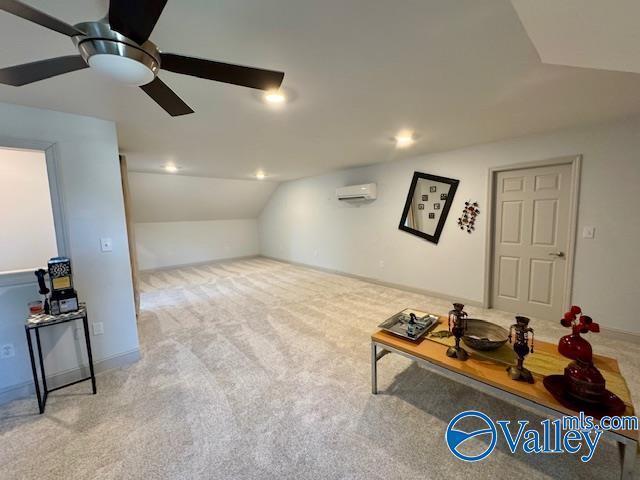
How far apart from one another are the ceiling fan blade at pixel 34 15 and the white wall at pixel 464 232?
414 cm

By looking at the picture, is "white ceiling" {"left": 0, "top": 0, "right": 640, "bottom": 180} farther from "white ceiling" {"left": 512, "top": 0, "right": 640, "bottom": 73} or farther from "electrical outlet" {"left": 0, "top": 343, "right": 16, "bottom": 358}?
"electrical outlet" {"left": 0, "top": 343, "right": 16, "bottom": 358}

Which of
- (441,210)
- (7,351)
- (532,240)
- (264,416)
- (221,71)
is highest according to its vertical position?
(221,71)

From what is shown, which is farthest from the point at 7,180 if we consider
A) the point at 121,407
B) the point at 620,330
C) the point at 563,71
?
the point at 620,330

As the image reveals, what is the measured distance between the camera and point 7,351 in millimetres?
2037

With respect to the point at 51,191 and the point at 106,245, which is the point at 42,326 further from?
the point at 51,191

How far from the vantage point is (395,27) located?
4.17 feet

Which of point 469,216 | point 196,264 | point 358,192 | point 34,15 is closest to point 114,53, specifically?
point 34,15

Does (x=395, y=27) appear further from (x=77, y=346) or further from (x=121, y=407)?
(x=77, y=346)

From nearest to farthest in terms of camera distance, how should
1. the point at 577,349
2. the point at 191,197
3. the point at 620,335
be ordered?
the point at 577,349, the point at 620,335, the point at 191,197

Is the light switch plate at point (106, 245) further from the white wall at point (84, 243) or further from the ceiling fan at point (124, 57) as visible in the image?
the ceiling fan at point (124, 57)

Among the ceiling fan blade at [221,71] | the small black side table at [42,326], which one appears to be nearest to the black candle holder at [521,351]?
the ceiling fan blade at [221,71]

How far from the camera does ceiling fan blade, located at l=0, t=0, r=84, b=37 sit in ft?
2.56

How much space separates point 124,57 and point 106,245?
79.6 inches

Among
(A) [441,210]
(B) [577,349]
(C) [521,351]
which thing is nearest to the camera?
(B) [577,349]
